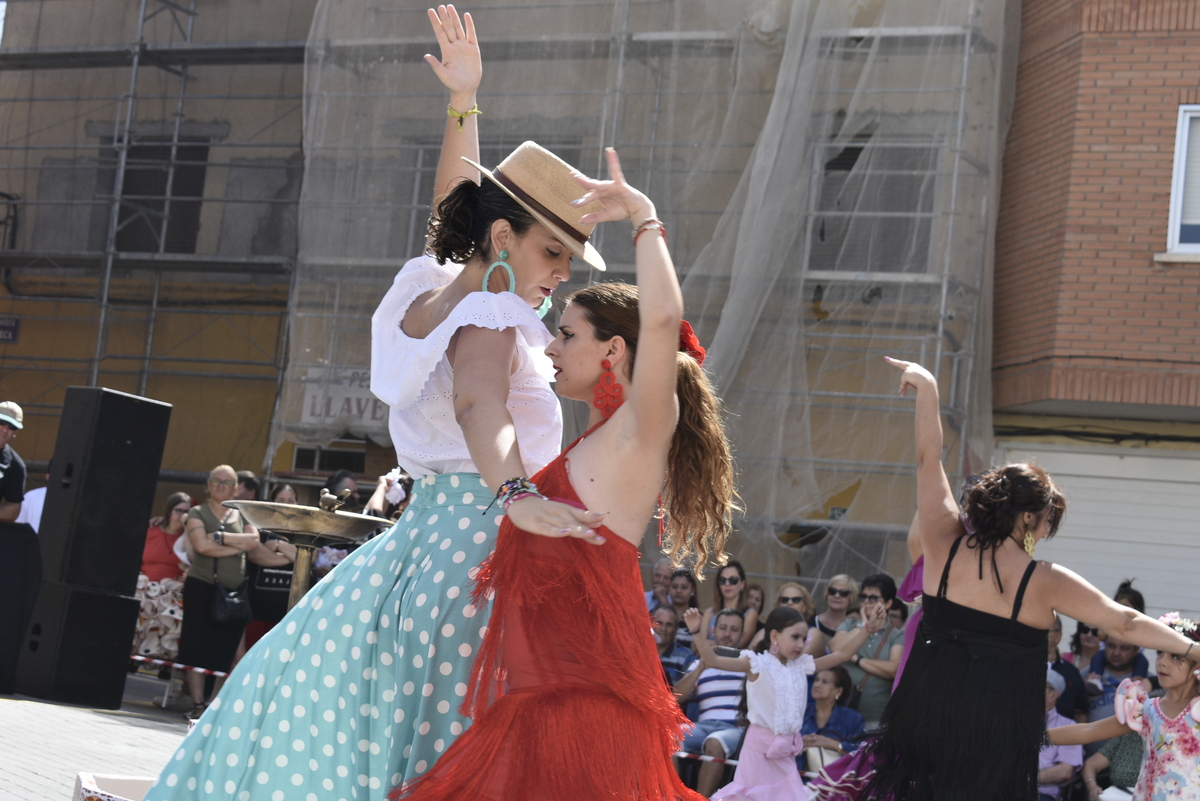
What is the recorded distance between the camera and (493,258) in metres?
2.74

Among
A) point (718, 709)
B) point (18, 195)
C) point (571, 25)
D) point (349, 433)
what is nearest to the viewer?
point (718, 709)

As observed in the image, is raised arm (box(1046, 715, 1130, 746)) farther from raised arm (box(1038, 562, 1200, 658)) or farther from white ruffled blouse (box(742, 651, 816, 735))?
white ruffled blouse (box(742, 651, 816, 735))

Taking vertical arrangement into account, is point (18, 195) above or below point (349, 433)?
above

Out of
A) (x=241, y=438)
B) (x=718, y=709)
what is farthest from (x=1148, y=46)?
(x=241, y=438)

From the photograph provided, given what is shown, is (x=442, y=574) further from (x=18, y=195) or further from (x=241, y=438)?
(x=18, y=195)

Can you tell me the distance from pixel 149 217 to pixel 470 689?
605 inches

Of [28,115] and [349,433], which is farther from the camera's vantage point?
[28,115]

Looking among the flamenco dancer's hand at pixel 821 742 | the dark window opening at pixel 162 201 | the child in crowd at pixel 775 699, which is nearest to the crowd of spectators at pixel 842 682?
the flamenco dancer's hand at pixel 821 742

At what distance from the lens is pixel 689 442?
2615 millimetres

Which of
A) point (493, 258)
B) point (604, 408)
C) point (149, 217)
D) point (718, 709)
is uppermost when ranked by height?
point (149, 217)

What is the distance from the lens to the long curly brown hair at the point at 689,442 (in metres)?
2.56

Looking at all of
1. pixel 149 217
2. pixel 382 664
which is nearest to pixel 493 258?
pixel 382 664

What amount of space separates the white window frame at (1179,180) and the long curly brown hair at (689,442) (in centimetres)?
1004

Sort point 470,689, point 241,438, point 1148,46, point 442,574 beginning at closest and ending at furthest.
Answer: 1. point 470,689
2. point 442,574
3. point 1148,46
4. point 241,438
